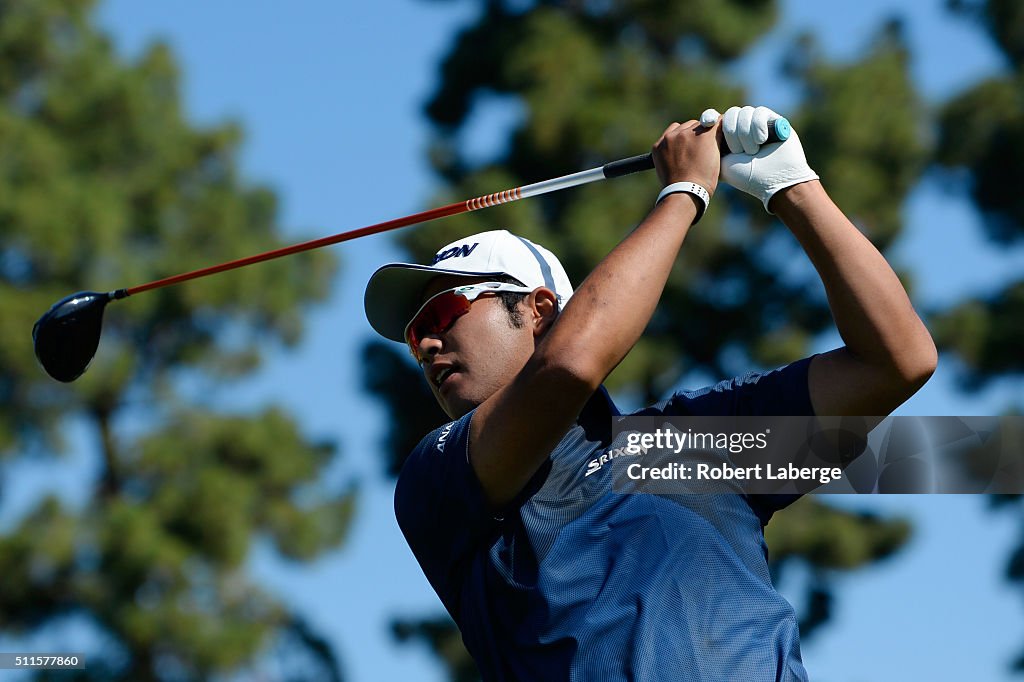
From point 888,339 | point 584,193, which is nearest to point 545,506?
point 888,339

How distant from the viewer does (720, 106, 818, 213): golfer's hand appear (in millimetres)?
3740

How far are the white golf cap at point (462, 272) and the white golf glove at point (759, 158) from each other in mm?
693

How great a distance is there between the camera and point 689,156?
3678 mm

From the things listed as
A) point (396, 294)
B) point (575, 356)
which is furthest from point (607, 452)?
point (396, 294)

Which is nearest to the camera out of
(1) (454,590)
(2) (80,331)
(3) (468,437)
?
(3) (468,437)

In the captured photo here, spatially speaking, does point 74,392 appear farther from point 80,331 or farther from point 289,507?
point 80,331

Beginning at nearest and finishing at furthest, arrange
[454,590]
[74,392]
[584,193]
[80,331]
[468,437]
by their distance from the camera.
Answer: [468,437]
[454,590]
[80,331]
[584,193]
[74,392]

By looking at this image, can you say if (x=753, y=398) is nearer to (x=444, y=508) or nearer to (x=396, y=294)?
(x=444, y=508)

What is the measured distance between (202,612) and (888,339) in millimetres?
12687

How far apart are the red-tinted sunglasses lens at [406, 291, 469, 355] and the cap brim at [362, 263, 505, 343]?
0.09 m

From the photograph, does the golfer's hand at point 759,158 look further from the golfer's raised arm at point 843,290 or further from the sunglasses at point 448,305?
the sunglasses at point 448,305

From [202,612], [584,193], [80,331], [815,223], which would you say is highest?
[584,193]

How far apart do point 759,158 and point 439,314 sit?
98 cm

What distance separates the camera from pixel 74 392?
51.3ft
